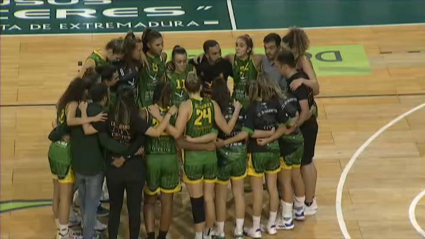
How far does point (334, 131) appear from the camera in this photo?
10.7 meters

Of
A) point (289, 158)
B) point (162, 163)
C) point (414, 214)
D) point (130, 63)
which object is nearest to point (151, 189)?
point (162, 163)

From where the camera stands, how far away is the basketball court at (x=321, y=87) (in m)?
9.27

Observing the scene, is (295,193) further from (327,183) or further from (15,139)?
(15,139)

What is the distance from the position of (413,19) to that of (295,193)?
561 cm

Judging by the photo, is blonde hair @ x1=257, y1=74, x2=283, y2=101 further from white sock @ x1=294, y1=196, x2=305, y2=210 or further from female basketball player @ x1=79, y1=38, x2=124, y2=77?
female basketball player @ x1=79, y1=38, x2=124, y2=77

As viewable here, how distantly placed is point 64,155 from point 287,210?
232 cm

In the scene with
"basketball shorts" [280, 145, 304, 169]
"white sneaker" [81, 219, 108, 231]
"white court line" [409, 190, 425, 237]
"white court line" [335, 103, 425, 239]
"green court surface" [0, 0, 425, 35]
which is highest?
"basketball shorts" [280, 145, 304, 169]

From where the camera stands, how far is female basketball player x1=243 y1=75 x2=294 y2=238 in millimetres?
8305

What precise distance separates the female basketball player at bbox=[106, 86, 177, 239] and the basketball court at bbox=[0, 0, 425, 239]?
2.94 feet

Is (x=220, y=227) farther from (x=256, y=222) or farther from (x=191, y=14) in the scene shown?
(x=191, y=14)

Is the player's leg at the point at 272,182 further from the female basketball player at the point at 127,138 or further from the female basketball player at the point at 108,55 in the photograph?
the female basketball player at the point at 108,55

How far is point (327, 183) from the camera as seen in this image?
9.77m

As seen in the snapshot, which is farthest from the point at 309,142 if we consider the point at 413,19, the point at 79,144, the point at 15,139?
the point at 413,19

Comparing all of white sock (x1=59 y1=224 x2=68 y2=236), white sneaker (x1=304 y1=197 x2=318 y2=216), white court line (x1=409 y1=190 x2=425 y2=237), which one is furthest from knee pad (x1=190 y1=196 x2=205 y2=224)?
white court line (x1=409 y1=190 x2=425 y2=237)
